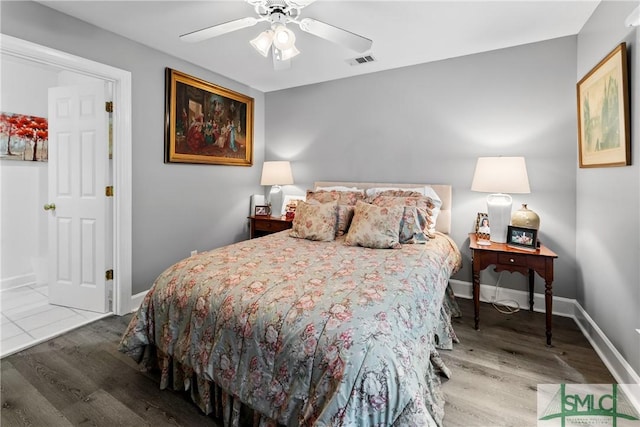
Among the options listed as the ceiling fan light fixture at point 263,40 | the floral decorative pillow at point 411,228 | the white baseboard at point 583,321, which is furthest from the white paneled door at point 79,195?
the white baseboard at point 583,321

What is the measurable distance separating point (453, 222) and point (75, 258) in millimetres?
3719

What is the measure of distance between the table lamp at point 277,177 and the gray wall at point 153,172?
1.27 ft

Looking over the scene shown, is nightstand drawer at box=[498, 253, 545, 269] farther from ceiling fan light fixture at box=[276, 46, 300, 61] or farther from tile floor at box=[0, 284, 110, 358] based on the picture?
tile floor at box=[0, 284, 110, 358]

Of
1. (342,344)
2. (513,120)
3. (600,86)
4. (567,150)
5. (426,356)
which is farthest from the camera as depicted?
(513,120)

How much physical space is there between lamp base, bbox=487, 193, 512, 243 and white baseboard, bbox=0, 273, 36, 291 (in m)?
4.93

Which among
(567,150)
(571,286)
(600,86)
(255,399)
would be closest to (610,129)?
(600,86)

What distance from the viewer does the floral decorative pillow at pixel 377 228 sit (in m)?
2.54

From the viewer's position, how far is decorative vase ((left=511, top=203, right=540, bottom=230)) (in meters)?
2.70

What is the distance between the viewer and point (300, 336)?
1.32 meters

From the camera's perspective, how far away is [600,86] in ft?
7.25

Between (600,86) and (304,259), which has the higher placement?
(600,86)

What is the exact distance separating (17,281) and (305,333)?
158 inches

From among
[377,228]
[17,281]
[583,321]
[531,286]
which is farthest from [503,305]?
[17,281]

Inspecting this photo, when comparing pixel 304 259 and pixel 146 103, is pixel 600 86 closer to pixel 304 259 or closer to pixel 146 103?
pixel 304 259
